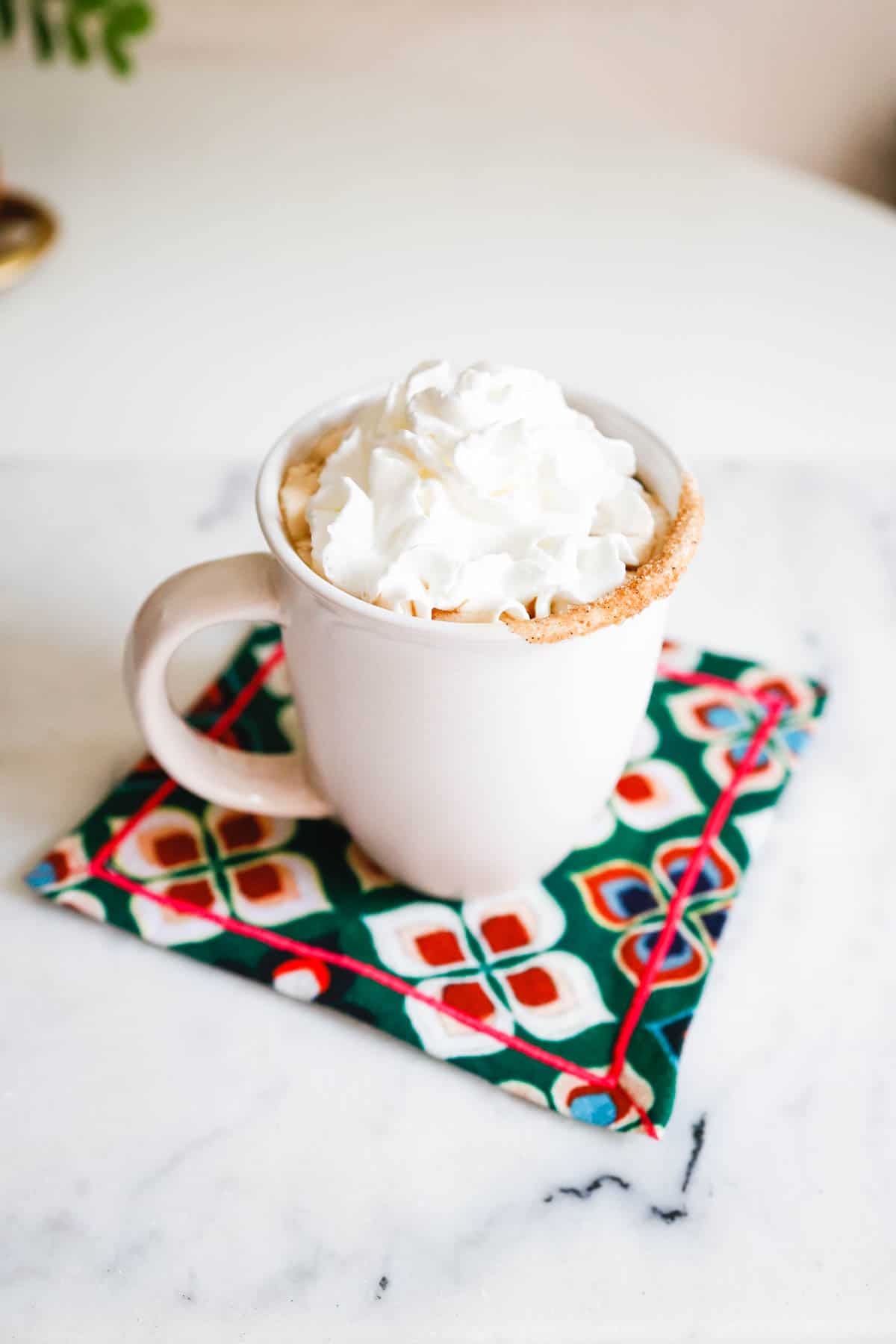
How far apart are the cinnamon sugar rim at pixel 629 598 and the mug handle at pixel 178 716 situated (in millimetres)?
98

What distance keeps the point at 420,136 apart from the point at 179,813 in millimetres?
1067

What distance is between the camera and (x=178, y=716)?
573mm

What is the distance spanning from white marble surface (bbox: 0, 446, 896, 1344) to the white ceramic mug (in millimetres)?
93

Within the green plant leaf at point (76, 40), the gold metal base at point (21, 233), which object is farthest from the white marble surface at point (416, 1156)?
the green plant leaf at point (76, 40)

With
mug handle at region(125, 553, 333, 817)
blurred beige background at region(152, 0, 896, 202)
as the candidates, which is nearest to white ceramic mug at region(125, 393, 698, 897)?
mug handle at region(125, 553, 333, 817)

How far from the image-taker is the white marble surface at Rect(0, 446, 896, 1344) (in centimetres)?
45

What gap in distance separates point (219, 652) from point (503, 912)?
259 millimetres

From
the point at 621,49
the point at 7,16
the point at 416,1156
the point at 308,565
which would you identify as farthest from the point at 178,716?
the point at 621,49

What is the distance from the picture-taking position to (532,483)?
0.51m

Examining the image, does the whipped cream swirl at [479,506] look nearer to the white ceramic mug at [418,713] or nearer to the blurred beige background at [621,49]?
the white ceramic mug at [418,713]

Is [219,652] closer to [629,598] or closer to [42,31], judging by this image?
[629,598]

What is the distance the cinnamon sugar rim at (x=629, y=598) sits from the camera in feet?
1.51

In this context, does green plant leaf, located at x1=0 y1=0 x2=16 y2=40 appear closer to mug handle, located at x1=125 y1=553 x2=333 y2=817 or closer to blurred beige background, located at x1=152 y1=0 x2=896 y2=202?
blurred beige background, located at x1=152 y1=0 x2=896 y2=202

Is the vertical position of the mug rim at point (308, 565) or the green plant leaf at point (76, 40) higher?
the mug rim at point (308, 565)
